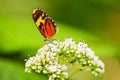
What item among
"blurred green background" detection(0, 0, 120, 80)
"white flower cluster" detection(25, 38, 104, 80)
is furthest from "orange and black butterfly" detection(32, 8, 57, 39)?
"blurred green background" detection(0, 0, 120, 80)

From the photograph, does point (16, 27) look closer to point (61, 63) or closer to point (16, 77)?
point (16, 77)

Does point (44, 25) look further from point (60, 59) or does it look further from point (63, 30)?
point (63, 30)

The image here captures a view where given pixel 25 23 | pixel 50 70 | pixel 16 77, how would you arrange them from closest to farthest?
pixel 50 70, pixel 16 77, pixel 25 23

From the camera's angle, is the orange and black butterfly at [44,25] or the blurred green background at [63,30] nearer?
the orange and black butterfly at [44,25]

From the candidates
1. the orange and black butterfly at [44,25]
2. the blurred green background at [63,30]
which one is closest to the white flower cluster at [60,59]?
the orange and black butterfly at [44,25]

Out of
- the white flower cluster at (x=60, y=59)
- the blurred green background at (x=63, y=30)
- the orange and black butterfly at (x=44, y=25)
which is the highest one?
the blurred green background at (x=63, y=30)

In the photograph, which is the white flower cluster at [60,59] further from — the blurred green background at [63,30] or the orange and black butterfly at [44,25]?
the blurred green background at [63,30]

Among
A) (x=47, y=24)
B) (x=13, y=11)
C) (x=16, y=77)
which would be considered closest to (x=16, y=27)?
(x=13, y=11)
